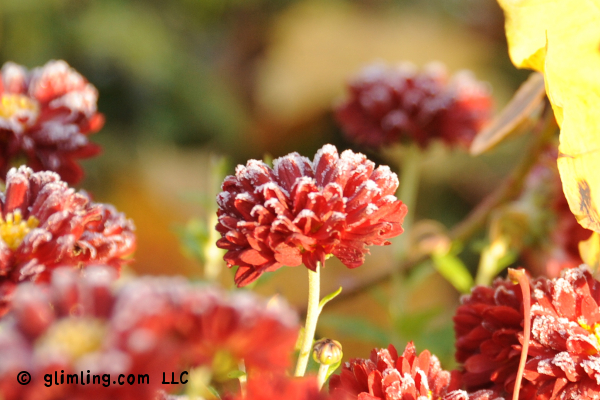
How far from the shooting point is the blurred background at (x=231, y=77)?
1.02m

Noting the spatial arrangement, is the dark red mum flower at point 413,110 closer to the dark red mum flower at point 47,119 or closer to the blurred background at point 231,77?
the dark red mum flower at point 47,119

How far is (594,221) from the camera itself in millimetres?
237

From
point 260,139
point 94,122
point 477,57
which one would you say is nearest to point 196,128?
point 260,139

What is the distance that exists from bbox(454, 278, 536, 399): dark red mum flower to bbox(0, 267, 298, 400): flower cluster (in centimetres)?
12

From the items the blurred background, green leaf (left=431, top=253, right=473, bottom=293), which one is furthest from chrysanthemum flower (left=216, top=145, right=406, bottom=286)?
the blurred background

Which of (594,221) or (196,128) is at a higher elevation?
(196,128)

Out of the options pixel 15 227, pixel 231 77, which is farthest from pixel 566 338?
pixel 231 77

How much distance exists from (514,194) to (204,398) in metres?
0.32

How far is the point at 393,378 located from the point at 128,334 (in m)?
0.11

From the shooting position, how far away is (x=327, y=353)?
0.21 m

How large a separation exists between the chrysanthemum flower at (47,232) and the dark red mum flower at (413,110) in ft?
0.93

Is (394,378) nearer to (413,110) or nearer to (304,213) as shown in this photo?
(304,213)

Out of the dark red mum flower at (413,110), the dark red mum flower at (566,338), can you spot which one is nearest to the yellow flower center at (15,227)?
the dark red mum flower at (566,338)

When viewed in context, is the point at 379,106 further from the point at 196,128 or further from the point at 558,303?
the point at 196,128
